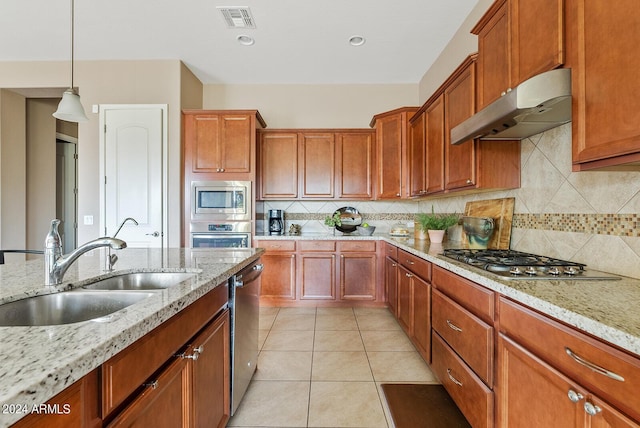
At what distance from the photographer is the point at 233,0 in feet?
8.33

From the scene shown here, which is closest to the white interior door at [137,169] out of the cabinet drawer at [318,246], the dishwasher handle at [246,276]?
the cabinet drawer at [318,246]

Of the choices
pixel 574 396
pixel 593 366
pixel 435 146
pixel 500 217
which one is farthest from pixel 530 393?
pixel 435 146

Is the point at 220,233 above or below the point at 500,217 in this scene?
below

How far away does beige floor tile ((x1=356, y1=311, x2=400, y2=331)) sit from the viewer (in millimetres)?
2955

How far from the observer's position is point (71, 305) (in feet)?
3.51

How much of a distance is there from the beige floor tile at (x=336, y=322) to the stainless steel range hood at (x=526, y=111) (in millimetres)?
2038

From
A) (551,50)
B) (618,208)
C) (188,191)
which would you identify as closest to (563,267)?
(618,208)

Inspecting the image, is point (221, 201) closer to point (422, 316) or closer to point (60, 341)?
point (422, 316)

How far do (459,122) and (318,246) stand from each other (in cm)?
205

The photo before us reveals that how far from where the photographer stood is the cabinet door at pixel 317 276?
11.6 ft

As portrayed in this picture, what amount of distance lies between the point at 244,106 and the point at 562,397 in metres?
4.27

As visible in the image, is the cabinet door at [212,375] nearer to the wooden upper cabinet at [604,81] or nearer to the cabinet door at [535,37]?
the wooden upper cabinet at [604,81]

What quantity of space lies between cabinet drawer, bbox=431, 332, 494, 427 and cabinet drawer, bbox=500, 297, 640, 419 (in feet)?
1.34

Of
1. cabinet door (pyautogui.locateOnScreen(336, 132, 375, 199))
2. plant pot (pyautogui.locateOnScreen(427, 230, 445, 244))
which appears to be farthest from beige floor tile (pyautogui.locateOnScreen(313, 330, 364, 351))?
cabinet door (pyautogui.locateOnScreen(336, 132, 375, 199))
